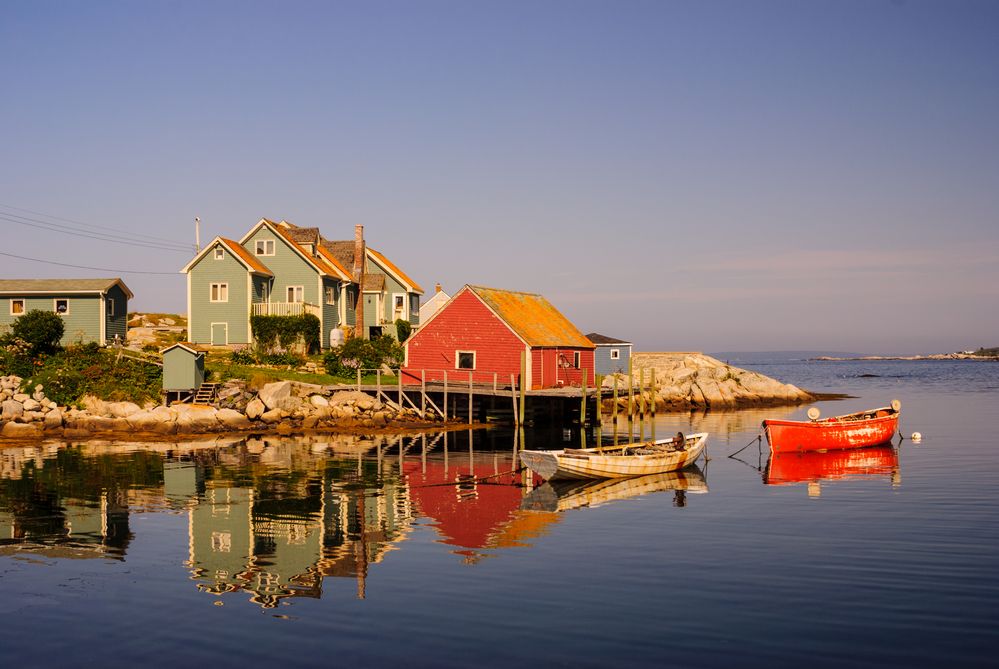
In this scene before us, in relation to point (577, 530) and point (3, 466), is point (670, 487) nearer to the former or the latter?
point (577, 530)

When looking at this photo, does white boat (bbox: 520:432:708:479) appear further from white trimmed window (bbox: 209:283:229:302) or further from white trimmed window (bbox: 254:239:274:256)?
white trimmed window (bbox: 254:239:274:256)

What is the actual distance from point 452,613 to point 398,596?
154cm

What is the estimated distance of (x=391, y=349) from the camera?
6069 centimetres

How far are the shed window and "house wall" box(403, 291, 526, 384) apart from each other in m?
0.19

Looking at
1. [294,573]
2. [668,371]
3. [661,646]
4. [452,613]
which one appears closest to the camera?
[661,646]

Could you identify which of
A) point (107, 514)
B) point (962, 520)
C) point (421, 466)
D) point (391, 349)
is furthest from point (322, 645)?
point (391, 349)

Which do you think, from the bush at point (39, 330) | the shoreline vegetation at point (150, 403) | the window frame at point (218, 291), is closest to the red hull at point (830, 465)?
the shoreline vegetation at point (150, 403)

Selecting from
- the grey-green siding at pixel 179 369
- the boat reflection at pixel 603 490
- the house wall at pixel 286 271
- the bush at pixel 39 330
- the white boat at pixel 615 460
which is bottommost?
the boat reflection at pixel 603 490

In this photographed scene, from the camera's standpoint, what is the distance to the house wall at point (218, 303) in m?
59.2

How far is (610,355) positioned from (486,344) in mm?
24528

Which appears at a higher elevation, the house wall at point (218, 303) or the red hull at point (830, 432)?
the house wall at point (218, 303)

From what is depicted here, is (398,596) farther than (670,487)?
No

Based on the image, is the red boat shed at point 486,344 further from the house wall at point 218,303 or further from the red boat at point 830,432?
the house wall at point 218,303

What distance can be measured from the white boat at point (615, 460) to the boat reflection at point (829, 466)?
315cm
